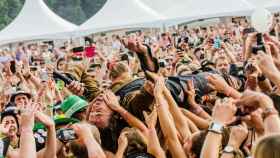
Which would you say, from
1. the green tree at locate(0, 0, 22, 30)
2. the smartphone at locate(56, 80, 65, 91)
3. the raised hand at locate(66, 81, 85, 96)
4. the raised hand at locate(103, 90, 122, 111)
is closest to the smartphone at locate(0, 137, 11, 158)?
the raised hand at locate(103, 90, 122, 111)

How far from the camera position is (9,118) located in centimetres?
530

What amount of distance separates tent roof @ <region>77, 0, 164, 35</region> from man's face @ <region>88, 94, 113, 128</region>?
1935cm

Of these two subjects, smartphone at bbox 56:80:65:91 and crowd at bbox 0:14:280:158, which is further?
smartphone at bbox 56:80:65:91

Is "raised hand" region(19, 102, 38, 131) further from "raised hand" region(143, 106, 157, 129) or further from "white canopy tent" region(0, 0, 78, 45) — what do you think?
"white canopy tent" region(0, 0, 78, 45)

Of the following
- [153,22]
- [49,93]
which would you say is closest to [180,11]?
[153,22]

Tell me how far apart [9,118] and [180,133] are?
119cm

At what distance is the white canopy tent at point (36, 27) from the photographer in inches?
1030

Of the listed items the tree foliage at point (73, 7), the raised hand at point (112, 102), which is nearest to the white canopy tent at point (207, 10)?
the raised hand at point (112, 102)

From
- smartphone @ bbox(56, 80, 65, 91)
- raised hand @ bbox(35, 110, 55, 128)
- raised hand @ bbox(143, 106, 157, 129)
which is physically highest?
raised hand @ bbox(35, 110, 55, 128)

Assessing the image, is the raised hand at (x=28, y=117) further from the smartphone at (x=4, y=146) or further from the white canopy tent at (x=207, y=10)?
the white canopy tent at (x=207, y=10)

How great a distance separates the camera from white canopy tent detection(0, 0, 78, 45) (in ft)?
85.9

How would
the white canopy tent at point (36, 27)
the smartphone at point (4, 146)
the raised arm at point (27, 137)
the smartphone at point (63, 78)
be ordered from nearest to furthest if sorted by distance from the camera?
the raised arm at point (27, 137) < the smartphone at point (4, 146) < the smartphone at point (63, 78) < the white canopy tent at point (36, 27)

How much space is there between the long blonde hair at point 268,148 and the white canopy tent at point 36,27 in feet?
75.1

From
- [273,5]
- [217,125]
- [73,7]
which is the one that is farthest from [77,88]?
[73,7]
